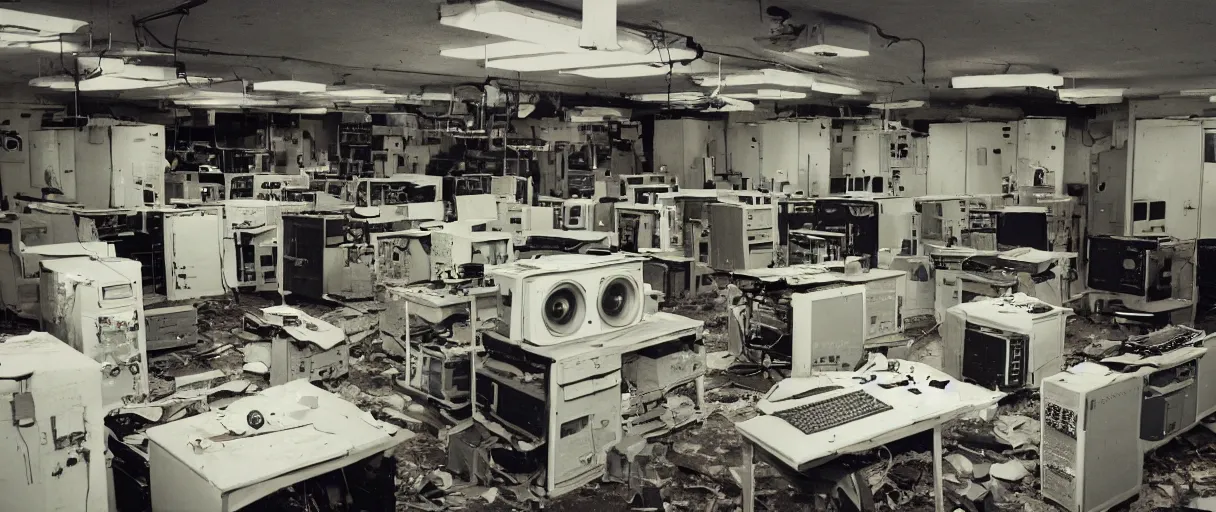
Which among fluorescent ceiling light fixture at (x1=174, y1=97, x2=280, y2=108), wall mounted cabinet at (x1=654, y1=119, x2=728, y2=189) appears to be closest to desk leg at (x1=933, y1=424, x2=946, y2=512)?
wall mounted cabinet at (x1=654, y1=119, x2=728, y2=189)

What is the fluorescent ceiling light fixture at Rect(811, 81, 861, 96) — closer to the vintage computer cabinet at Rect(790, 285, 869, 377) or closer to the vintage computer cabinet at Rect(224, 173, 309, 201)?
the vintage computer cabinet at Rect(790, 285, 869, 377)

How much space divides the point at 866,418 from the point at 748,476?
64 centimetres

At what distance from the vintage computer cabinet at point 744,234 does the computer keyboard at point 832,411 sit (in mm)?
5877

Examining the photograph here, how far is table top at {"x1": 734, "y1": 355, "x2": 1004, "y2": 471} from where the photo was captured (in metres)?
3.63

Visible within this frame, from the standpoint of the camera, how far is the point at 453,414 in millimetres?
5957

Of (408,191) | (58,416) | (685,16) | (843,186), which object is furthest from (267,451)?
(843,186)

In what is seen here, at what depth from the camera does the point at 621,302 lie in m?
5.32

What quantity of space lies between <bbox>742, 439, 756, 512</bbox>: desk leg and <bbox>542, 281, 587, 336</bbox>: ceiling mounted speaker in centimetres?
138

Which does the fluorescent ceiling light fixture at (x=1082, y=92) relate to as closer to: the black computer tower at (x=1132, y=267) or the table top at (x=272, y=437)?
the black computer tower at (x=1132, y=267)

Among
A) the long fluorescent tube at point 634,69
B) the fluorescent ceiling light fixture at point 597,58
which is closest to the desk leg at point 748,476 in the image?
the fluorescent ceiling light fixture at point 597,58

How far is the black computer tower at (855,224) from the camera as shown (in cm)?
889

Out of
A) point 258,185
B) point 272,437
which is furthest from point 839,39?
point 258,185

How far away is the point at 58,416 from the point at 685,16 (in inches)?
143

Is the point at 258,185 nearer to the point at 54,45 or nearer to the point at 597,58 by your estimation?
the point at 54,45
